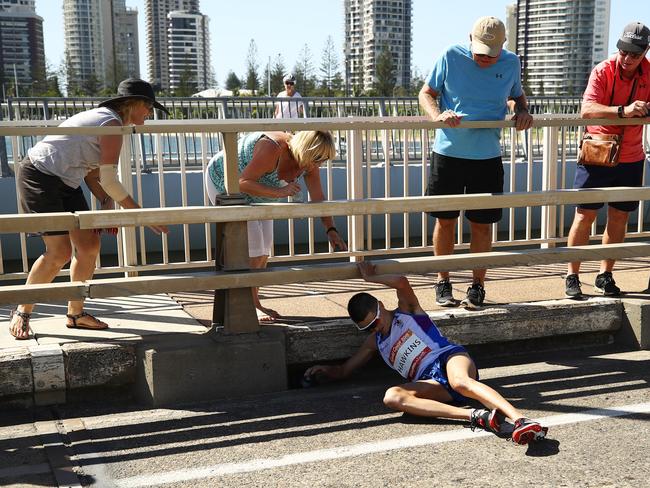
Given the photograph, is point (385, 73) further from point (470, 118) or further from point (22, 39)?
point (470, 118)

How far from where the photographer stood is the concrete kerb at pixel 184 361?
4.54 metres

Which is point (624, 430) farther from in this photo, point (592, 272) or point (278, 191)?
point (592, 272)

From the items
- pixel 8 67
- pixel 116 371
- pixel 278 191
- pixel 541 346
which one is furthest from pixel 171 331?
pixel 8 67

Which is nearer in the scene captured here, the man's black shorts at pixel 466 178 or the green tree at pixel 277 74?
the man's black shorts at pixel 466 178

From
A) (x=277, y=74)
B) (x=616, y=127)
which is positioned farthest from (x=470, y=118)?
(x=277, y=74)

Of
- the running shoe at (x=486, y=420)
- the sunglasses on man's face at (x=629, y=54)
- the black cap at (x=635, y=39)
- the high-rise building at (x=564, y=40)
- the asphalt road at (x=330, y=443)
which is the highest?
the high-rise building at (x=564, y=40)

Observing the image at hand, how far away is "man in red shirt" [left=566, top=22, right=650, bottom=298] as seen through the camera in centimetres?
573

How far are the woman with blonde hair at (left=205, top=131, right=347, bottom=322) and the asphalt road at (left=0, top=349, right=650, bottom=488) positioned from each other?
1.01m

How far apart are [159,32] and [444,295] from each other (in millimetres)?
120315

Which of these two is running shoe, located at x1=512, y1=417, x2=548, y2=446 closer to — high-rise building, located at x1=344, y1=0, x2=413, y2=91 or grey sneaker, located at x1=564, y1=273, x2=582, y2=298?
grey sneaker, located at x1=564, y1=273, x2=582, y2=298

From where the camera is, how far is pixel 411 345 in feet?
15.6

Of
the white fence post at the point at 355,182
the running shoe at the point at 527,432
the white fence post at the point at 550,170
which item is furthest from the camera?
the white fence post at the point at 550,170

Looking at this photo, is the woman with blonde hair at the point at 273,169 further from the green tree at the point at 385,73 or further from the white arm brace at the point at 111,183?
the green tree at the point at 385,73

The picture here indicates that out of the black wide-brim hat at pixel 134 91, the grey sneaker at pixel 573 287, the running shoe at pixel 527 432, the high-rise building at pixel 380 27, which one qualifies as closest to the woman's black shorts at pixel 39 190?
the black wide-brim hat at pixel 134 91
